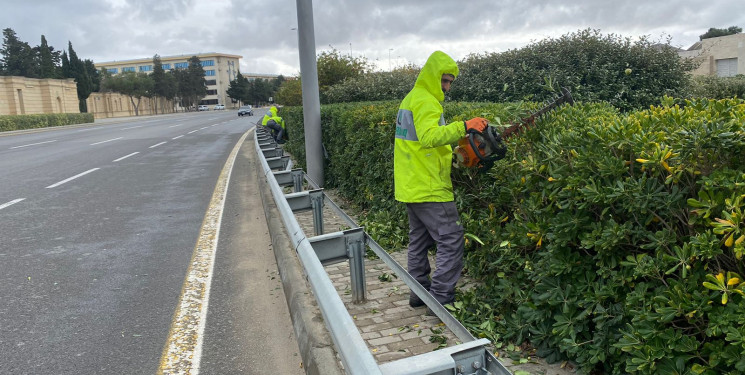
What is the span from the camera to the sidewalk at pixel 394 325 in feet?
10.9

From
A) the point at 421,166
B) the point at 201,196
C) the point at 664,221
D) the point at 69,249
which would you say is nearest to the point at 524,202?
the point at 421,166

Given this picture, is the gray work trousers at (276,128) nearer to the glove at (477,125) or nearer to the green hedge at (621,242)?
the green hedge at (621,242)

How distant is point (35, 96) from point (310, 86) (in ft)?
200

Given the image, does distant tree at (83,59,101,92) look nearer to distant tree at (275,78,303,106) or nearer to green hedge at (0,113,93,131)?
green hedge at (0,113,93,131)

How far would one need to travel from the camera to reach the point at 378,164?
6430mm

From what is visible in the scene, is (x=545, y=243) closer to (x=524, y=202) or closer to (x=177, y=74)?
(x=524, y=202)

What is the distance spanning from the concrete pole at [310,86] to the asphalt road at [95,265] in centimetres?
193

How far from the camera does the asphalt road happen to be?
13.0 ft

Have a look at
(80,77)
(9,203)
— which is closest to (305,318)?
(9,203)

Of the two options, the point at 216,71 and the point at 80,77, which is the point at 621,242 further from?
the point at 216,71

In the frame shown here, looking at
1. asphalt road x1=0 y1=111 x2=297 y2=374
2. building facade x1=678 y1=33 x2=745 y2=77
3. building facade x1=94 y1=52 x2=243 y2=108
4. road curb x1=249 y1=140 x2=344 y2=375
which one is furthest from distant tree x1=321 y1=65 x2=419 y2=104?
building facade x1=94 y1=52 x2=243 y2=108

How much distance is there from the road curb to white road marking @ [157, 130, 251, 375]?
693mm

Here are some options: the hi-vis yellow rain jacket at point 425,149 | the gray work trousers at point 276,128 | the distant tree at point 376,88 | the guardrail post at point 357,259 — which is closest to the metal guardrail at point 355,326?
the guardrail post at point 357,259

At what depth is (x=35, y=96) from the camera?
192 ft
